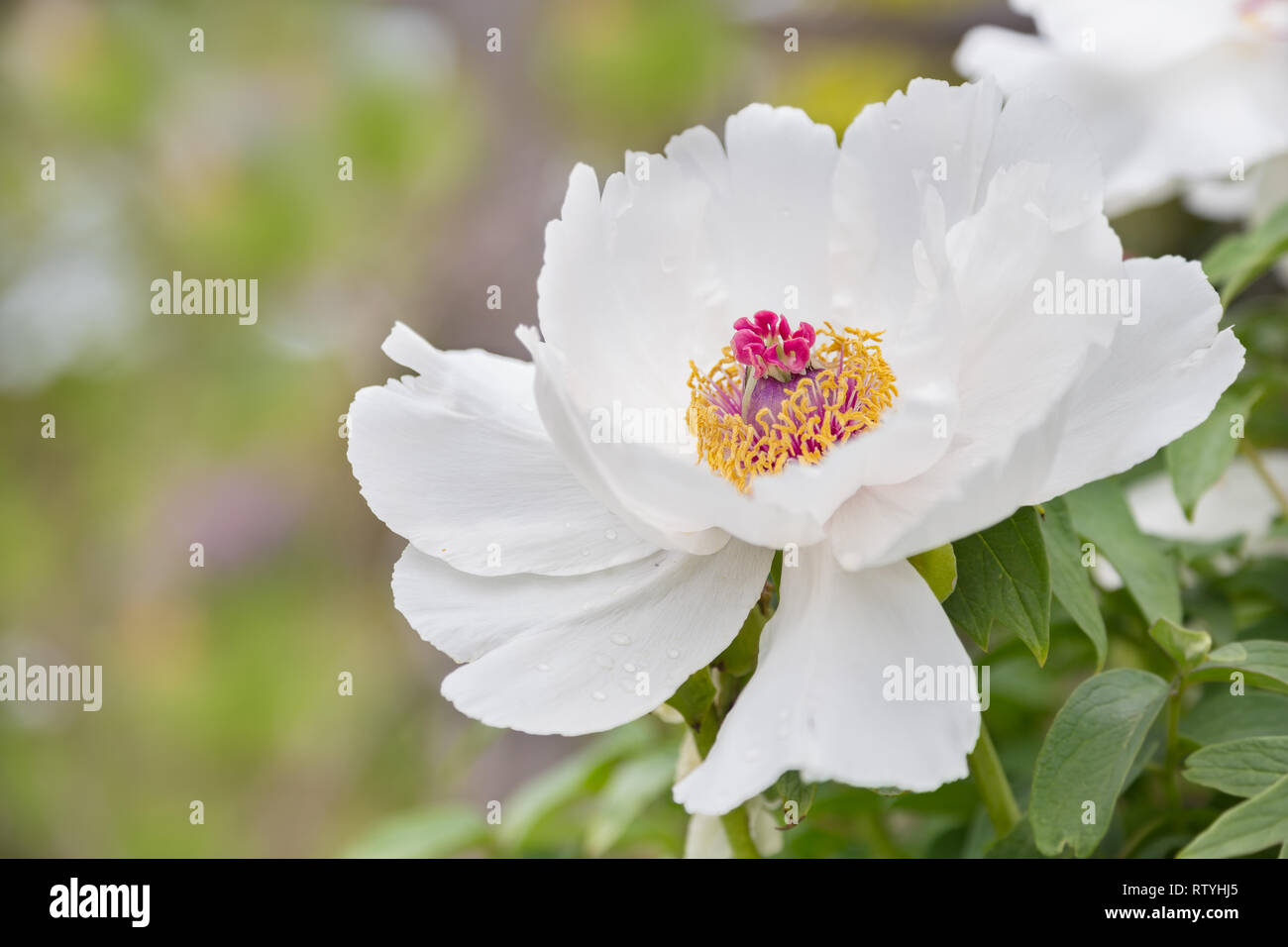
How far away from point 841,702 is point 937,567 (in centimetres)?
4

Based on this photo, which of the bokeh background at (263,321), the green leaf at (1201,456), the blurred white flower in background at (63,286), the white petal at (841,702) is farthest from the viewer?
the blurred white flower in background at (63,286)

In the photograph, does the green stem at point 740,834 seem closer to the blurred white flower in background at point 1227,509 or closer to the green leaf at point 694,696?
the green leaf at point 694,696

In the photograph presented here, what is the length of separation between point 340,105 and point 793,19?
48 centimetres

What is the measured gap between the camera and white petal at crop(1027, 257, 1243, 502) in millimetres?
265

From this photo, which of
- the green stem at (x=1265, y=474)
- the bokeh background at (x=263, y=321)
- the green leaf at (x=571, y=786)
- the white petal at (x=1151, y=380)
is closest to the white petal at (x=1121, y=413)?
the white petal at (x=1151, y=380)

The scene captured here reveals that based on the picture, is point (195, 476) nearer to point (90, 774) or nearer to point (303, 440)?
point (303, 440)

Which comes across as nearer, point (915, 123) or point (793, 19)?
point (915, 123)

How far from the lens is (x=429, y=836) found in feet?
1.64

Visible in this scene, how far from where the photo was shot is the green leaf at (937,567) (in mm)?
270

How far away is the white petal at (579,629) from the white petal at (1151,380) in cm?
7

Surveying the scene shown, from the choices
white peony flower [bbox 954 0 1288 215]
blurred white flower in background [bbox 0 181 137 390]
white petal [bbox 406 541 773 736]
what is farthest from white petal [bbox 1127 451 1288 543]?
blurred white flower in background [bbox 0 181 137 390]

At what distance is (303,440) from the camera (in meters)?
1.30
